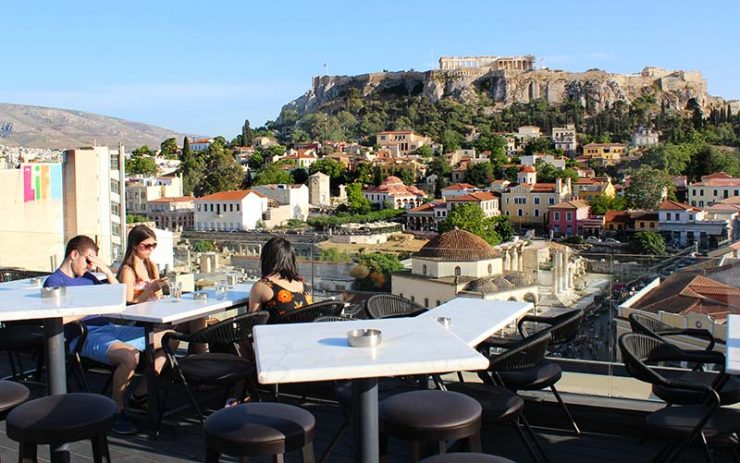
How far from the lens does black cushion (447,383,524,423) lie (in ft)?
8.05

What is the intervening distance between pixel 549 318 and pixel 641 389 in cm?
56

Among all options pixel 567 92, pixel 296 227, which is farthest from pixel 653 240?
pixel 567 92

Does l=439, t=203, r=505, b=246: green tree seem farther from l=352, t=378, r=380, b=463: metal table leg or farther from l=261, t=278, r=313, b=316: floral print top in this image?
l=352, t=378, r=380, b=463: metal table leg

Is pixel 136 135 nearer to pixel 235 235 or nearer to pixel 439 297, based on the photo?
pixel 235 235

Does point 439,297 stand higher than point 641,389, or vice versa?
point 641,389

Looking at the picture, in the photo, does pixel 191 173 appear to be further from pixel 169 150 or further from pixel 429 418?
pixel 429 418

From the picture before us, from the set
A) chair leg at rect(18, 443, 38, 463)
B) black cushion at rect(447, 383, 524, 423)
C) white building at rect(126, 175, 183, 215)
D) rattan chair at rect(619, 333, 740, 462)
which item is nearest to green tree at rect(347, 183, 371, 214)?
white building at rect(126, 175, 183, 215)

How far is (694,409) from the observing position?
252cm

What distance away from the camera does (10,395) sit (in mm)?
2377

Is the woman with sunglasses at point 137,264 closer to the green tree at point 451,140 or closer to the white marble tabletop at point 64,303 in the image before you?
the white marble tabletop at point 64,303

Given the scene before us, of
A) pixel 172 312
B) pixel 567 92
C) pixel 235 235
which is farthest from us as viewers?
pixel 567 92

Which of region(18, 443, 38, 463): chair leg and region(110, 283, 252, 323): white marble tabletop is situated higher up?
region(110, 283, 252, 323): white marble tabletop

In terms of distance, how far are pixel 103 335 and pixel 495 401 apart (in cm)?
203

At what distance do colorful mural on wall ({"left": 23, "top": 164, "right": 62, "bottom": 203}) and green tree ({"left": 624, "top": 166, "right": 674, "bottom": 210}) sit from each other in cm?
4112
